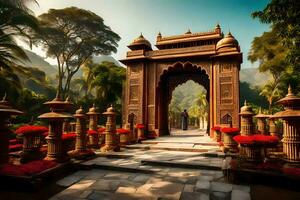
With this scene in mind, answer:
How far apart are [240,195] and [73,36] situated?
29722 millimetres

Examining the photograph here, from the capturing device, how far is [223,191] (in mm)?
4734

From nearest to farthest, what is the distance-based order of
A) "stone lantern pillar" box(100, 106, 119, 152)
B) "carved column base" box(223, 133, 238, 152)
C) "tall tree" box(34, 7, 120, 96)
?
"carved column base" box(223, 133, 238, 152) → "stone lantern pillar" box(100, 106, 119, 152) → "tall tree" box(34, 7, 120, 96)

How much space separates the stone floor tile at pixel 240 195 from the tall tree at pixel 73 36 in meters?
26.1

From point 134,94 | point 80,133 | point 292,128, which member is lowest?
point 80,133

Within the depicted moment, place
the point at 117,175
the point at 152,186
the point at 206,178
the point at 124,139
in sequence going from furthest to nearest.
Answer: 1. the point at 124,139
2. the point at 117,175
3. the point at 206,178
4. the point at 152,186

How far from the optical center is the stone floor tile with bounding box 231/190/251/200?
434cm

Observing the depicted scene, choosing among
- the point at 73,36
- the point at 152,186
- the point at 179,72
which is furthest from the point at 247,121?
the point at 73,36

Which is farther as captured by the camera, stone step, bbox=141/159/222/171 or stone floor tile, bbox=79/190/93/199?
stone step, bbox=141/159/222/171

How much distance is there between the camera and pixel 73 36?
29219 mm

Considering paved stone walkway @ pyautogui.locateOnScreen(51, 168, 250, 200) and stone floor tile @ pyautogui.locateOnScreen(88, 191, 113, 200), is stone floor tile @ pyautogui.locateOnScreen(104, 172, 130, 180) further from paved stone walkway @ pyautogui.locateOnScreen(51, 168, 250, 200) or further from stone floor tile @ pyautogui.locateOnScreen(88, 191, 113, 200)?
stone floor tile @ pyautogui.locateOnScreen(88, 191, 113, 200)

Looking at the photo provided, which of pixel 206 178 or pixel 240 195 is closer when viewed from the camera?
pixel 240 195

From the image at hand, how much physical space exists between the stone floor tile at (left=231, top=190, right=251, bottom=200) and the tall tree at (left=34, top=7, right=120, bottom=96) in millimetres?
26138

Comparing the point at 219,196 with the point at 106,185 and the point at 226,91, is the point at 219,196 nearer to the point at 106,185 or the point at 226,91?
the point at 106,185

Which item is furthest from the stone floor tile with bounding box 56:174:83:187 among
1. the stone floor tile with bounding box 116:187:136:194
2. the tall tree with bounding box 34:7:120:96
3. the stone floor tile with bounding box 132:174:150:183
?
the tall tree with bounding box 34:7:120:96
